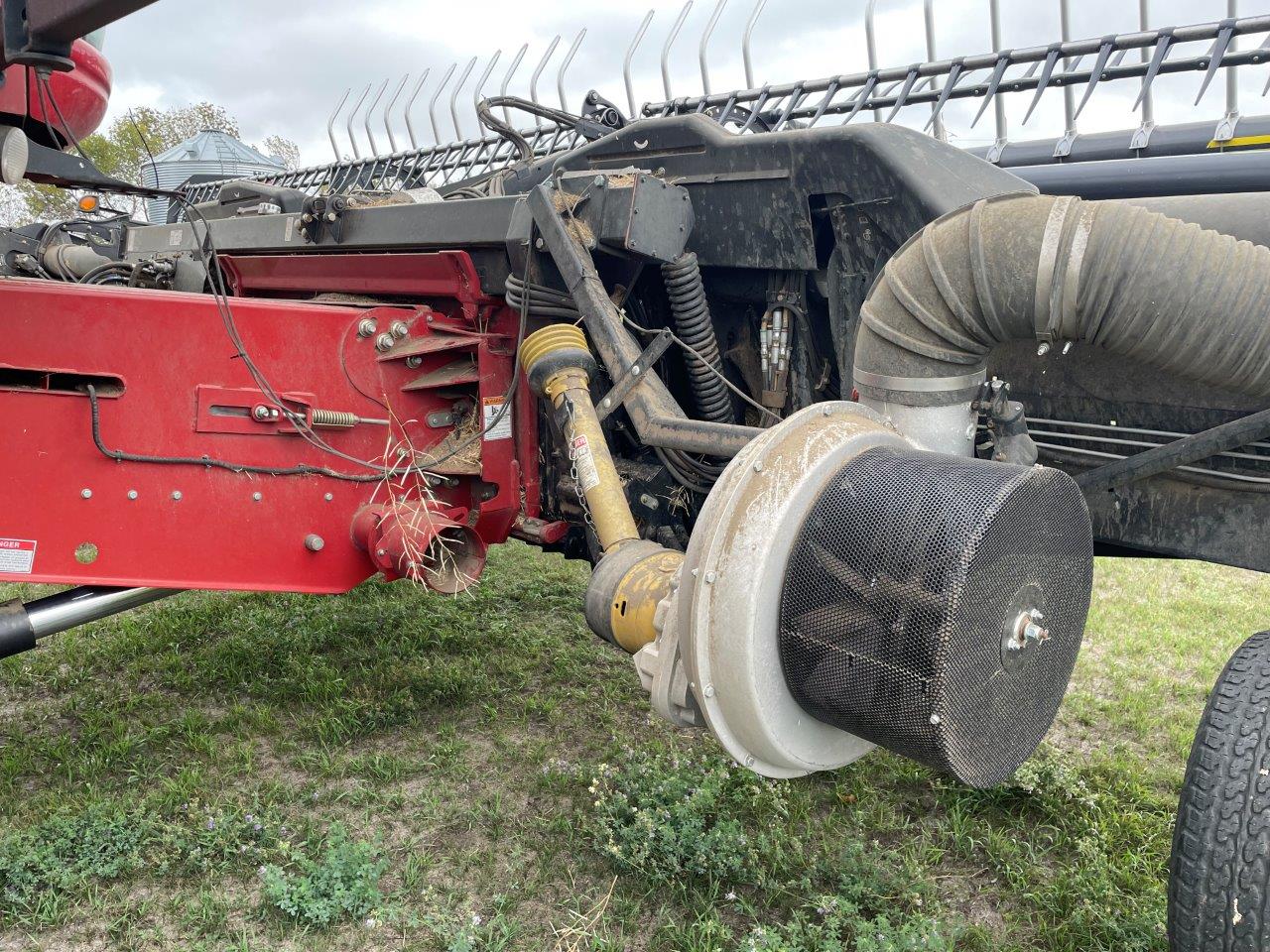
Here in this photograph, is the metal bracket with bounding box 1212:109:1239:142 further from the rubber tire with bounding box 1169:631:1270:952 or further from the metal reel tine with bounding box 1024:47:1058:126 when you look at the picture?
the rubber tire with bounding box 1169:631:1270:952

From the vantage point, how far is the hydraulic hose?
1726mm

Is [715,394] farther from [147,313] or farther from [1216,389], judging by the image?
[147,313]

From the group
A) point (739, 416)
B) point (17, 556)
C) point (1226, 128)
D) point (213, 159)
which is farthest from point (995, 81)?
point (213, 159)

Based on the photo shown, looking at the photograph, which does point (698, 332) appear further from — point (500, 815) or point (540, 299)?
point (500, 815)

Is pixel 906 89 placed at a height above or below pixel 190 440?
above

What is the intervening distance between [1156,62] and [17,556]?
4694 millimetres

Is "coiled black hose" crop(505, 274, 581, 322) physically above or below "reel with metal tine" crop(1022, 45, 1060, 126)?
below

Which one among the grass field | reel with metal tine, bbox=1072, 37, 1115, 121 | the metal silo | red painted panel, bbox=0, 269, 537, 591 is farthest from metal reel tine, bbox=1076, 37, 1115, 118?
the metal silo

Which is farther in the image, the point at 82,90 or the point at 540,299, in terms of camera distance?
the point at 82,90

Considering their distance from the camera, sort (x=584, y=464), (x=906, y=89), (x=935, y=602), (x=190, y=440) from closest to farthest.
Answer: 1. (x=935, y=602)
2. (x=584, y=464)
3. (x=190, y=440)
4. (x=906, y=89)

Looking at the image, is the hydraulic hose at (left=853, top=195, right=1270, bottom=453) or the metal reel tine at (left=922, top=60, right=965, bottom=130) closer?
the hydraulic hose at (left=853, top=195, right=1270, bottom=453)

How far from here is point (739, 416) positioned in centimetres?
298

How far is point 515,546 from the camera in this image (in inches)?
229

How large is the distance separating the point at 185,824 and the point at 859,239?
2.31 m
